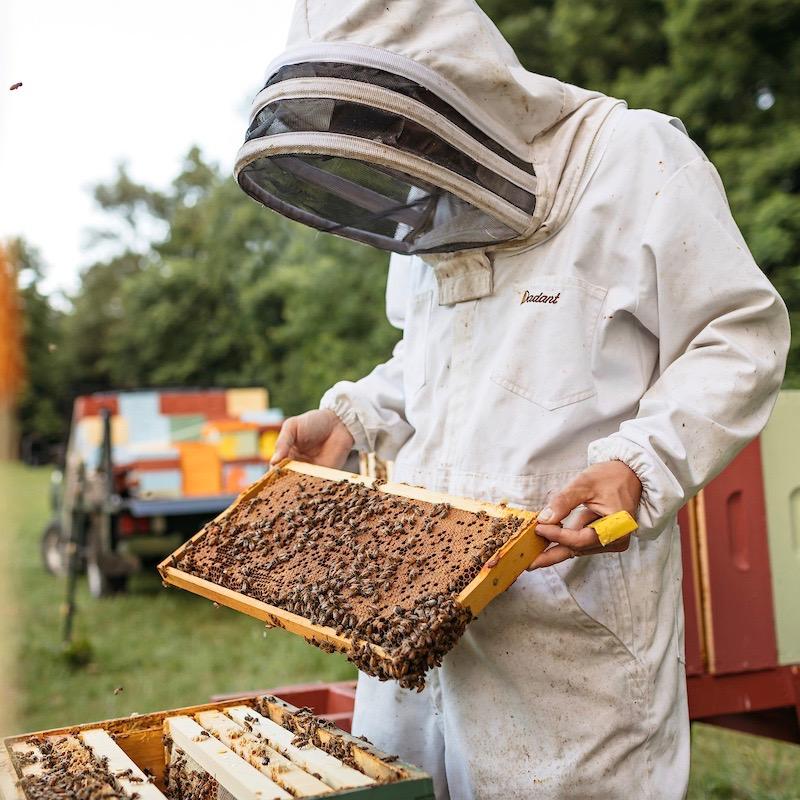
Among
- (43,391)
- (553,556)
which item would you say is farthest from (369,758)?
(43,391)

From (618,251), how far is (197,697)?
12.9ft

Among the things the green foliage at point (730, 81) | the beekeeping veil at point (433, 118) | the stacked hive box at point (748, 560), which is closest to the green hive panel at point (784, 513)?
the stacked hive box at point (748, 560)

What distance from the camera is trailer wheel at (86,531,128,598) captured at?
719 cm

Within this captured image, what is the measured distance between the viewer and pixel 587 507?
1.47 m

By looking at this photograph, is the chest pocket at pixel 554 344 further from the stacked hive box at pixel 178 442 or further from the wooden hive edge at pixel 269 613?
the stacked hive box at pixel 178 442

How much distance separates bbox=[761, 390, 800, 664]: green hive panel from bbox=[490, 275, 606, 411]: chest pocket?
3.77 ft

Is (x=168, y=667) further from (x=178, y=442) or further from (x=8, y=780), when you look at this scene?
(x=8, y=780)

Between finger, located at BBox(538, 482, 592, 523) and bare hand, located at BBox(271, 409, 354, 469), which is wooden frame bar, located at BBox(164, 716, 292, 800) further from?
bare hand, located at BBox(271, 409, 354, 469)

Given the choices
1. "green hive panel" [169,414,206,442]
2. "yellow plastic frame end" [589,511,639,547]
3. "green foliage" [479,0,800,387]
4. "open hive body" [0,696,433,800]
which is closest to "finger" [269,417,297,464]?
"open hive body" [0,696,433,800]

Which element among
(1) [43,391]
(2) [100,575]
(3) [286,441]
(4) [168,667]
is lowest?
(4) [168,667]

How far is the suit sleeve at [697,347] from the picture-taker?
4.95 feet

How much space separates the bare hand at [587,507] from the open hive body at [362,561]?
0.11ft

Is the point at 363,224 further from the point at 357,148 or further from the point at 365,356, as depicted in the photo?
the point at 365,356

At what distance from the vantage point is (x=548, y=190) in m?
1.69
